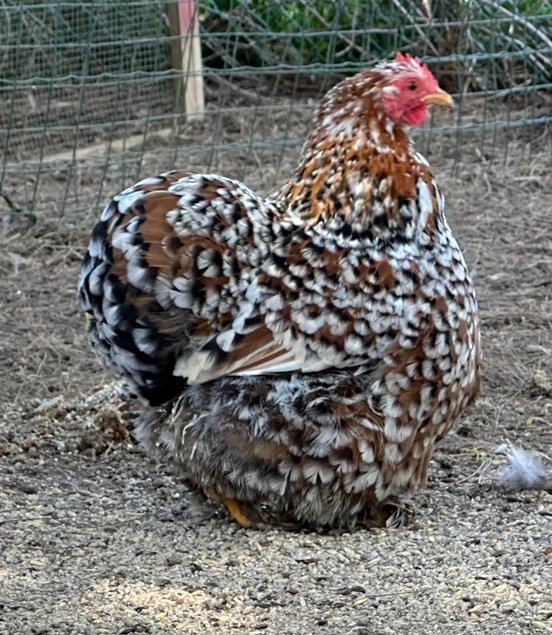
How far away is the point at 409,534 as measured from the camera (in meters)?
3.61

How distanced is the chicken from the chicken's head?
0.13 m

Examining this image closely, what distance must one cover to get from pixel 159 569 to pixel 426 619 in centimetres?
83

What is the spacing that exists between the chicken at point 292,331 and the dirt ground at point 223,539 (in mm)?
230

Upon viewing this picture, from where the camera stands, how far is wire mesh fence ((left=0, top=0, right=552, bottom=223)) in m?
7.59

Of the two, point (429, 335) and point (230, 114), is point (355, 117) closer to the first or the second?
point (429, 335)

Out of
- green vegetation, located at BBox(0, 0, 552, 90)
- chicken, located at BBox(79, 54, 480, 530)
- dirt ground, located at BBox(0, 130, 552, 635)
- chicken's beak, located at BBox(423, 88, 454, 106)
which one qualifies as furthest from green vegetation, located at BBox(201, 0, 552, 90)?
chicken, located at BBox(79, 54, 480, 530)

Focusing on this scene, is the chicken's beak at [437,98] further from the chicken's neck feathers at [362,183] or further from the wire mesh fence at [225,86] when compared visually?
the wire mesh fence at [225,86]

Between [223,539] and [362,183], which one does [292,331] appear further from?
[223,539]

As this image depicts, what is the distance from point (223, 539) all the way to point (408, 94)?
1.59 meters

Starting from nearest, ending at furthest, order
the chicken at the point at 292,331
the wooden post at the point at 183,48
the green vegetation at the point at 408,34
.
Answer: the chicken at the point at 292,331
the green vegetation at the point at 408,34
the wooden post at the point at 183,48

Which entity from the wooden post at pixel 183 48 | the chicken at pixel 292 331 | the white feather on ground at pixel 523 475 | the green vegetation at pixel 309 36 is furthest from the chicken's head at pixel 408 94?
the wooden post at pixel 183 48

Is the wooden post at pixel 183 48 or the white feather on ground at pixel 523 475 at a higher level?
the wooden post at pixel 183 48

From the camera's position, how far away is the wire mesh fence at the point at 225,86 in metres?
7.59

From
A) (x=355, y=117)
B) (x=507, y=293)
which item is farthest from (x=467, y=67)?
(x=355, y=117)
